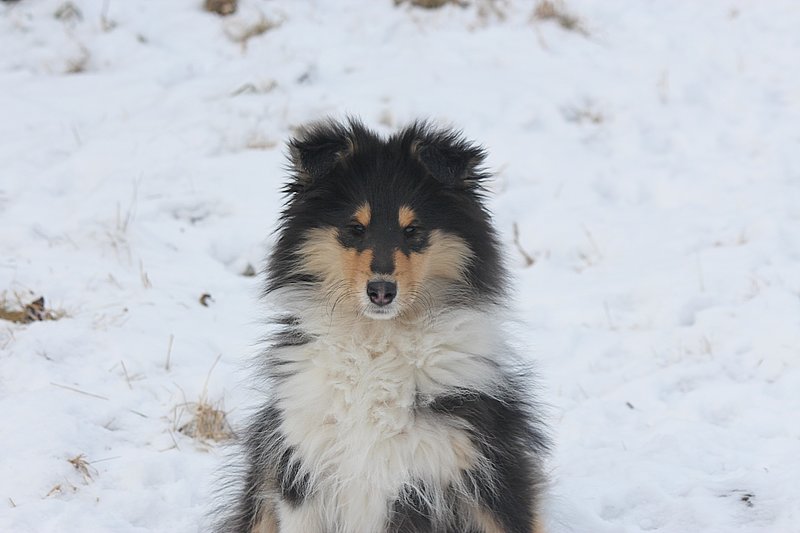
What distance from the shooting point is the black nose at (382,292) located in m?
3.33

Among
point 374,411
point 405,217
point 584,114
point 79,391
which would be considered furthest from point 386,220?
point 584,114

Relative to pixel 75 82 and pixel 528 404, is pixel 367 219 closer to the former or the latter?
pixel 528 404

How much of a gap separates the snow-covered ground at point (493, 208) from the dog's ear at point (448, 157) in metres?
1.14

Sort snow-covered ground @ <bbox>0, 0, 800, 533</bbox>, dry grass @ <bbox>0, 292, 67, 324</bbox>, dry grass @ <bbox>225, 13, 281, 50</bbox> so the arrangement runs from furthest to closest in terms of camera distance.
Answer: dry grass @ <bbox>225, 13, 281, 50</bbox>
dry grass @ <bbox>0, 292, 67, 324</bbox>
snow-covered ground @ <bbox>0, 0, 800, 533</bbox>

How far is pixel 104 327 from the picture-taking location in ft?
17.5

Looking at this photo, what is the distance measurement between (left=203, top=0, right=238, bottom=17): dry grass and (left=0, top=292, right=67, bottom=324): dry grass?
A: 4.93 metres

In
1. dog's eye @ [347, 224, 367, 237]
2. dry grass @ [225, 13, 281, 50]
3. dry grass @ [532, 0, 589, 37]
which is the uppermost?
dry grass @ [532, 0, 589, 37]

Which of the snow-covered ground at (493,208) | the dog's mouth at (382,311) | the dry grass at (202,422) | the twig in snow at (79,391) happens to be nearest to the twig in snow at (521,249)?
the snow-covered ground at (493,208)

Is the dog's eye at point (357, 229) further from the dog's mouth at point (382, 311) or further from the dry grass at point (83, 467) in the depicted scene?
the dry grass at point (83, 467)

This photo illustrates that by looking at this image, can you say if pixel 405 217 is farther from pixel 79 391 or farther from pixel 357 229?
pixel 79 391

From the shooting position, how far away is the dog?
10.8ft

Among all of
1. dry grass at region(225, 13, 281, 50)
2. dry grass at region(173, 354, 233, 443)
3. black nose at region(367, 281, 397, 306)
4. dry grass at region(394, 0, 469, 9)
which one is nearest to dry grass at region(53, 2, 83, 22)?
dry grass at region(225, 13, 281, 50)

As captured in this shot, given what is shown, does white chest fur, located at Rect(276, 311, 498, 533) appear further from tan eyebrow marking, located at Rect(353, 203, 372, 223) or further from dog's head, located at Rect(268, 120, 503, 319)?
tan eyebrow marking, located at Rect(353, 203, 372, 223)

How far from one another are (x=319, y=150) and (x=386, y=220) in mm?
356
